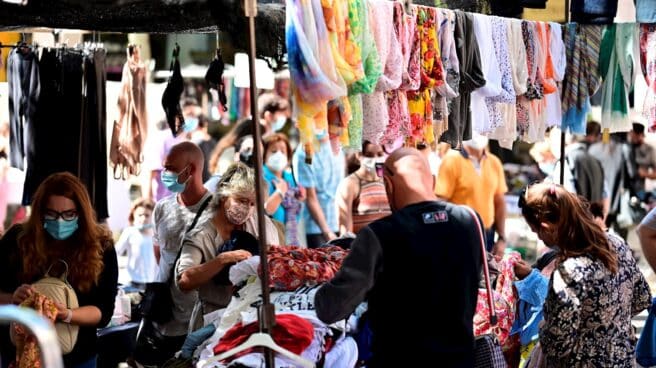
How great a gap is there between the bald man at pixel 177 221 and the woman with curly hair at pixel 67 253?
0.91 metres

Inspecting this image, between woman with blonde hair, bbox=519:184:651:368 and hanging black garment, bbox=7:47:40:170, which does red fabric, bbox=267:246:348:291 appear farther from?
hanging black garment, bbox=7:47:40:170

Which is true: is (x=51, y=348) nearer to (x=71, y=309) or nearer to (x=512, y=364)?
(x=71, y=309)

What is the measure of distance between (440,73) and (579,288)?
160 cm

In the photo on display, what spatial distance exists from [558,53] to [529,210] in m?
2.05

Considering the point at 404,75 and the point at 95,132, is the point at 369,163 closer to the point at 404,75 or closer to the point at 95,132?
the point at 95,132

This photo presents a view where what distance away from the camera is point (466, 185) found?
34.9 feet

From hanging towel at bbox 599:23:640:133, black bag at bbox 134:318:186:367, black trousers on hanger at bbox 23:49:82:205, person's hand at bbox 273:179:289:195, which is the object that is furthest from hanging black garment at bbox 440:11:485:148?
person's hand at bbox 273:179:289:195

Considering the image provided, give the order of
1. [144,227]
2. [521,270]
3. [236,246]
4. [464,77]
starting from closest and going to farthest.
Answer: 1. [236,246]
2. [521,270]
3. [464,77]
4. [144,227]

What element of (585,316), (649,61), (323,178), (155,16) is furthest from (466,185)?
(155,16)

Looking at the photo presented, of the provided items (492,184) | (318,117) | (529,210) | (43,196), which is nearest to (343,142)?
(318,117)

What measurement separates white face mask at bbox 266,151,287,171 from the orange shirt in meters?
1.46

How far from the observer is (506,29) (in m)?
7.25

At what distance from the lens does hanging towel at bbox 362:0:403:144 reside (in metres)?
6.23

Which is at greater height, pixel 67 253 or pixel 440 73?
pixel 440 73
